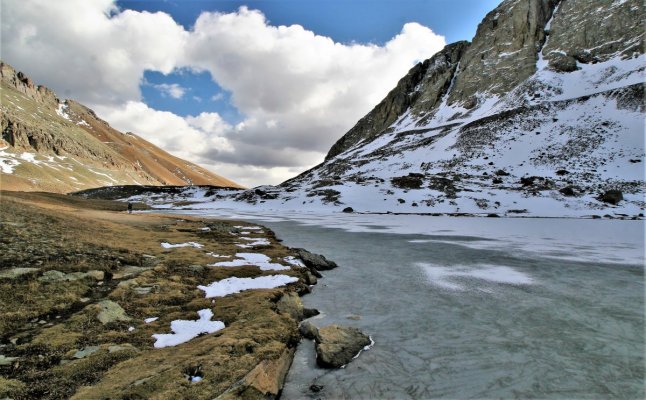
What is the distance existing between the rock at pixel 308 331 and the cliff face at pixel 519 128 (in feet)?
173

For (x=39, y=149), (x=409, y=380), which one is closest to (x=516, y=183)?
(x=409, y=380)

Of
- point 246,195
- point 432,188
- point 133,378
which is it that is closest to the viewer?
point 133,378

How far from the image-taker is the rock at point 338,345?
21.8 feet

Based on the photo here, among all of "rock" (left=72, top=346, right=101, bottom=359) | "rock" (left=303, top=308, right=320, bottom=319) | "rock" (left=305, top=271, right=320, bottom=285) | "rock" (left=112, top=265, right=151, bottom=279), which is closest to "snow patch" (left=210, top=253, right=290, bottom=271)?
"rock" (left=305, top=271, right=320, bottom=285)

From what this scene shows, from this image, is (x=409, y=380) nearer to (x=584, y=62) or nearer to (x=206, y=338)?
(x=206, y=338)

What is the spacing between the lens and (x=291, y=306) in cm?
950

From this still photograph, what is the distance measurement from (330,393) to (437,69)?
7199 inches

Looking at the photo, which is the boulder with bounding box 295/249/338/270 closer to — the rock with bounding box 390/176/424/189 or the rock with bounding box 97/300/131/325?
the rock with bounding box 97/300/131/325

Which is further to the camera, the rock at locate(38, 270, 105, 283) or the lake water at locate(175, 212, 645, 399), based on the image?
the rock at locate(38, 270, 105, 283)

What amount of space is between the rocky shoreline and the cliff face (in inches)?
1999

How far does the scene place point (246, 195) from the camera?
83688mm

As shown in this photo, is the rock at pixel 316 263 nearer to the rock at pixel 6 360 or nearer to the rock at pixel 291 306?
the rock at pixel 291 306

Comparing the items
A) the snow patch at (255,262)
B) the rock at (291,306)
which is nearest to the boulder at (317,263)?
the snow patch at (255,262)

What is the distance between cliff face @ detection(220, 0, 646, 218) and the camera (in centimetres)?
6156
